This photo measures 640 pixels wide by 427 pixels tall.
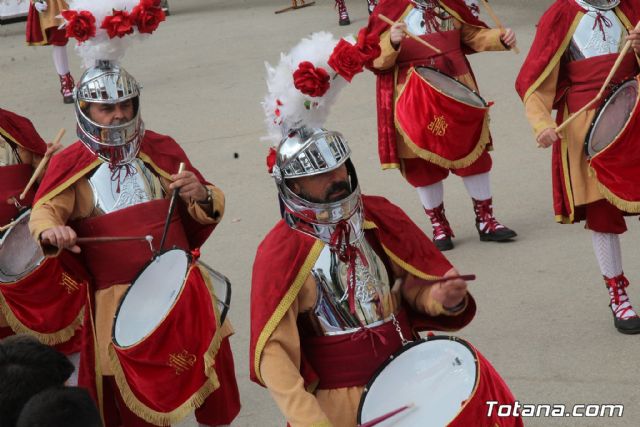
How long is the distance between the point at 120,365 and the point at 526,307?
8.21 ft

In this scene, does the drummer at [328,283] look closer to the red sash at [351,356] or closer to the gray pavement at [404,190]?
the red sash at [351,356]

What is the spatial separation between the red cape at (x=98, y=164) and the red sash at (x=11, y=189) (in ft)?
2.47

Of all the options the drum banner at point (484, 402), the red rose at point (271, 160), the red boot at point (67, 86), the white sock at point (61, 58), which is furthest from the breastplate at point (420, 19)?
the red boot at point (67, 86)

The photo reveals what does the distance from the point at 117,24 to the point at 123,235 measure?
887 mm

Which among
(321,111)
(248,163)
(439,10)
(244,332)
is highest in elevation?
(321,111)

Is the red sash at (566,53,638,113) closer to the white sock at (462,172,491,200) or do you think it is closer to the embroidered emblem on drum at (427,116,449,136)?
the embroidered emblem on drum at (427,116,449,136)

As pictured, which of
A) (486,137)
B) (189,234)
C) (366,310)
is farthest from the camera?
(486,137)

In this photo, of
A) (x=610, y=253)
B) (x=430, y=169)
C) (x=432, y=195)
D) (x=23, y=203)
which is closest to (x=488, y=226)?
(x=432, y=195)

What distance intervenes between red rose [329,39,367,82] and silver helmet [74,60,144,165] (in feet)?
4.65

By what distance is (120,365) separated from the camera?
4566mm

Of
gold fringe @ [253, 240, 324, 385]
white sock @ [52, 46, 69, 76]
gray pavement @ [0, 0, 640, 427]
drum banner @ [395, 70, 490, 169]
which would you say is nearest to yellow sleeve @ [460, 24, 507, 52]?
drum banner @ [395, 70, 490, 169]

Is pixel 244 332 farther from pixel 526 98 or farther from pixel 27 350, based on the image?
pixel 27 350

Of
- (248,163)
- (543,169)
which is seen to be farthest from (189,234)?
(248,163)

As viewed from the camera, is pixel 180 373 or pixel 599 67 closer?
pixel 180 373
